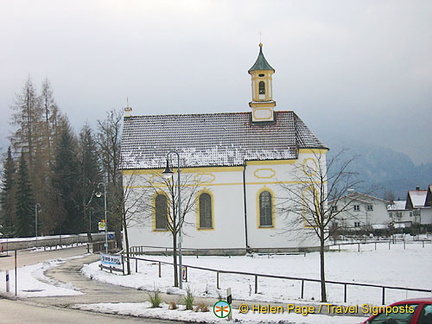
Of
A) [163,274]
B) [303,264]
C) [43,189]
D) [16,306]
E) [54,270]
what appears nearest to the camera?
[16,306]

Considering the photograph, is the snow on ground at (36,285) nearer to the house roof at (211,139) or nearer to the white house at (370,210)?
the house roof at (211,139)

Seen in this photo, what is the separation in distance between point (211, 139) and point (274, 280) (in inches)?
749

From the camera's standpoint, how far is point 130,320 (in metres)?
16.3

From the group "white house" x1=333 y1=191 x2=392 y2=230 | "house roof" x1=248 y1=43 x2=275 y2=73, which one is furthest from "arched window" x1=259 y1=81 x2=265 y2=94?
"white house" x1=333 y1=191 x2=392 y2=230

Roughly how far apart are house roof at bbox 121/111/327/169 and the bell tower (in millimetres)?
693

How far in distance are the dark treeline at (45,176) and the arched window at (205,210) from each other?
820 inches

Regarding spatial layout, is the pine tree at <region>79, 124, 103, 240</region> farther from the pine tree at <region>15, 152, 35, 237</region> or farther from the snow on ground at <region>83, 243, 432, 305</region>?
the snow on ground at <region>83, 243, 432, 305</region>

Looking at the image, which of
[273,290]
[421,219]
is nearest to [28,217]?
[273,290]

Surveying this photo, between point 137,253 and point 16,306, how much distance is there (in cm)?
2299

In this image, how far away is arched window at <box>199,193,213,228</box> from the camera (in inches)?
1724

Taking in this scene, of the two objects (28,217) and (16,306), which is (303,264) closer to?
(16,306)

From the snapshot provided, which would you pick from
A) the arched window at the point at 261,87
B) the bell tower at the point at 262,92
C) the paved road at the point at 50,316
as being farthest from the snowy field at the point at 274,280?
the arched window at the point at 261,87

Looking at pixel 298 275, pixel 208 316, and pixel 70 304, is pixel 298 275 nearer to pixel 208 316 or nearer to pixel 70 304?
pixel 70 304

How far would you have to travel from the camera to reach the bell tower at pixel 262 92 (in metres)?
46.2
